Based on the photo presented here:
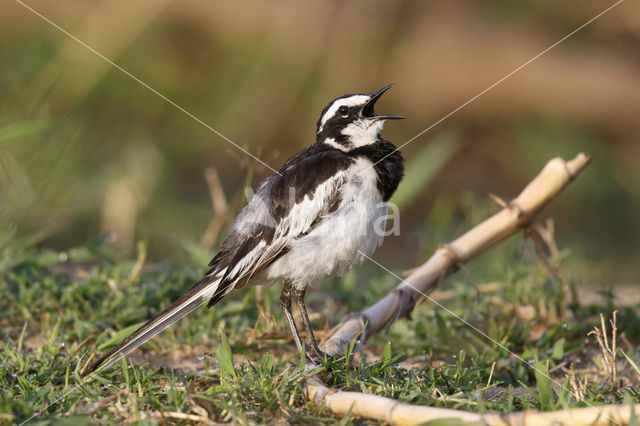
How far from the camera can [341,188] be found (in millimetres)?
3721

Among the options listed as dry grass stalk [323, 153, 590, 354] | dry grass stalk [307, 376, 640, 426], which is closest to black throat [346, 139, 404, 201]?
dry grass stalk [323, 153, 590, 354]

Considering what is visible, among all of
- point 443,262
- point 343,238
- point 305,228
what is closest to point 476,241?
point 443,262

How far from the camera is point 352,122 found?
414 cm

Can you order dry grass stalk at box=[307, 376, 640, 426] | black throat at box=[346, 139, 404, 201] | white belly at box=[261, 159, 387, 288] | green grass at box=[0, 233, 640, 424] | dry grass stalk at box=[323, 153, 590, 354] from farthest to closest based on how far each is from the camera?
1. dry grass stalk at box=[323, 153, 590, 354]
2. black throat at box=[346, 139, 404, 201]
3. white belly at box=[261, 159, 387, 288]
4. green grass at box=[0, 233, 640, 424]
5. dry grass stalk at box=[307, 376, 640, 426]

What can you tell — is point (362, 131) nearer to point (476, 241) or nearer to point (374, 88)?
point (476, 241)

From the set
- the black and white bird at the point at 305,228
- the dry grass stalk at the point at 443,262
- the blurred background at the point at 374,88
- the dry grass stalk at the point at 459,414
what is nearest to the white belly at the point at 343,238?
the black and white bird at the point at 305,228

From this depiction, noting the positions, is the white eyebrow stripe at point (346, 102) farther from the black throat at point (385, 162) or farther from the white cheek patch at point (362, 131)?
the black throat at point (385, 162)

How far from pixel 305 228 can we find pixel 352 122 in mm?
785

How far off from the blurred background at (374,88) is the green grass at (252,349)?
8.18 feet

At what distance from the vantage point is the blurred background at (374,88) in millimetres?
7941

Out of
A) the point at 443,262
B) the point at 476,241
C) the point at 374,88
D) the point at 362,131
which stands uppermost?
the point at 362,131

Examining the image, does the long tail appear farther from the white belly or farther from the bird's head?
the bird's head

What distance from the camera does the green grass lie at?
283 cm

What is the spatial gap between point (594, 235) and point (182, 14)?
20.2ft
